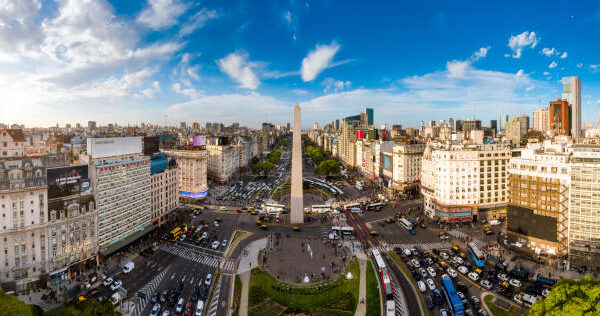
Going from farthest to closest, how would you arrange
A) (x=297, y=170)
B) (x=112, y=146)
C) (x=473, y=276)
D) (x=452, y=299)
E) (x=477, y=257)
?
1. (x=297, y=170)
2. (x=112, y=146)
3. (x=477, y=257)
4. (x=473, y=276)
5. (x=452, y=299)

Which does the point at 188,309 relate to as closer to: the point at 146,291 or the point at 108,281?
the point at 146,291

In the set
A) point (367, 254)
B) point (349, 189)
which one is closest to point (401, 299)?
point (367, 254)

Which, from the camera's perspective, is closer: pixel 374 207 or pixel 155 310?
pixel 155 310

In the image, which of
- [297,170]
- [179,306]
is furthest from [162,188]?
[179,306]

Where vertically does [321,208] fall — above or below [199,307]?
above

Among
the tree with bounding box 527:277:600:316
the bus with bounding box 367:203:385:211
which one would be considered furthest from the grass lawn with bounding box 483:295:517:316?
the bus with bounding box 367:203:385:211

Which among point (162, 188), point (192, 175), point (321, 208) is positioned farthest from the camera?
point (192, 175)
